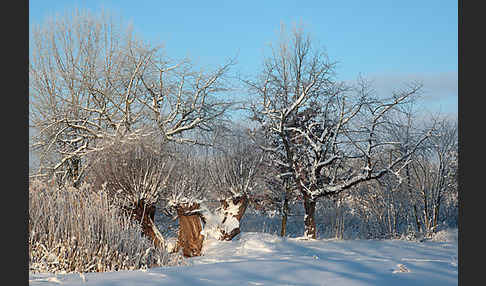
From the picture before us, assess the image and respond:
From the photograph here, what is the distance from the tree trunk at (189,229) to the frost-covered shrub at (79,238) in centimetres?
644

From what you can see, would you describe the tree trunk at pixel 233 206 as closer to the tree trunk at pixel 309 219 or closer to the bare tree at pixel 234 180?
the bare tree at pixel 234 180

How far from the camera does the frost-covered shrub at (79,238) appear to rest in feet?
18.0

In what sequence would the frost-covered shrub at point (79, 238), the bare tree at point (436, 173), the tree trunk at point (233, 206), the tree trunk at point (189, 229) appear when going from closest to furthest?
the frost-covered shrub at point (79, 238) < the tree trunk at point (189, 229) < the tree trunk at point (233, 206) < the bare tree at point (436, 173)

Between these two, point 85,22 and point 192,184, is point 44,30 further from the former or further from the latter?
point 192,184

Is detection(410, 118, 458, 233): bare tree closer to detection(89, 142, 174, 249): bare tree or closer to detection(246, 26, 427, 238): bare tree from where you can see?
detection(246, 26, 427, 238): bare tree

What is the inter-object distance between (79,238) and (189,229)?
25.0ft

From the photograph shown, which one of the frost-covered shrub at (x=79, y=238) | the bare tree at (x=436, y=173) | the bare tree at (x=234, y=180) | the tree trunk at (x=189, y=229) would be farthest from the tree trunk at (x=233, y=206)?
the frost-covered shrub at (x=79, y=238)

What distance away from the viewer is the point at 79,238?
221 inches

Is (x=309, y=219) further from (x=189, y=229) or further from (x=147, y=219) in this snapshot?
(x=147, y=219)

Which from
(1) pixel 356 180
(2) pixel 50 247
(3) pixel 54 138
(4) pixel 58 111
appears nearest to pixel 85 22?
(4) pixel 58 111

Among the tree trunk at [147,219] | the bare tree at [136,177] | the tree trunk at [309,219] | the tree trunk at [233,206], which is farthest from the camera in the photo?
the tree trunk at [233,206]

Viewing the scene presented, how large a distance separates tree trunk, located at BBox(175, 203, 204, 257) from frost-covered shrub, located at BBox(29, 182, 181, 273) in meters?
6.44

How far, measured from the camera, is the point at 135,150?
479 inches

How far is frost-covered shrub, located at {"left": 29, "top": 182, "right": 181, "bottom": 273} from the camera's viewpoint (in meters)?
5.48
